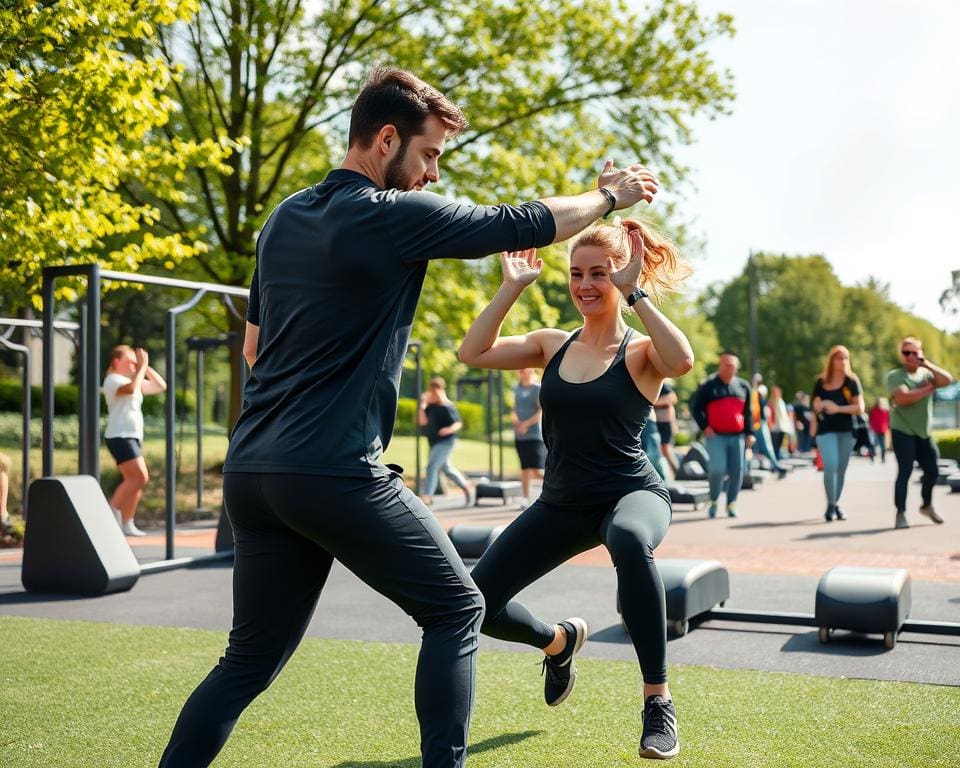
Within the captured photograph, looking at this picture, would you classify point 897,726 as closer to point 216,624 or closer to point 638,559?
point 638,559

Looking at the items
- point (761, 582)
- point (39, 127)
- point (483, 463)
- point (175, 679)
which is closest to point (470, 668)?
point (175, 679)

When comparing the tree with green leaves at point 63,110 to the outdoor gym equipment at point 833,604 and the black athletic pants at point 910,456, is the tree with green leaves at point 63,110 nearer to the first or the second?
the outdoor gym equipment at point 833,604

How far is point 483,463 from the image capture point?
86.6 ft

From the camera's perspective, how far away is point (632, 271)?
373cm

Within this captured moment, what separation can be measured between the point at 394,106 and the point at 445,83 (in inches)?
531

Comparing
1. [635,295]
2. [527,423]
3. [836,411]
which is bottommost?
[527,423]

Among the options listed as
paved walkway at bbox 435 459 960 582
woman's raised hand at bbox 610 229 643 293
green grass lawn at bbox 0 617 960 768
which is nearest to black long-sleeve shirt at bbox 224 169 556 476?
woman's raised hand at bbox 610 229 643 293

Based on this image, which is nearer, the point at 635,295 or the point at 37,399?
the point at 635,295

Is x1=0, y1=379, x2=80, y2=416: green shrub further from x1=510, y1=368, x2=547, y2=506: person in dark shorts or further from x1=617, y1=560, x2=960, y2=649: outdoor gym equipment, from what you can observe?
x1=617, y1=560, x2=960, y2=649: outdoor gym equipment

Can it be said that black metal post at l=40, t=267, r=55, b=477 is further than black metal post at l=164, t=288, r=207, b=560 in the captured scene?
No

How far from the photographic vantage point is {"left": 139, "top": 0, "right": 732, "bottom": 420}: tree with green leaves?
50.0 feet

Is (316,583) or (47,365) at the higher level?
(47,365)

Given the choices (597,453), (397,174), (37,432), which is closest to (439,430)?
(597,453)

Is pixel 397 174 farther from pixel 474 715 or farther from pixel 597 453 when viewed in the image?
pixel 474 715
